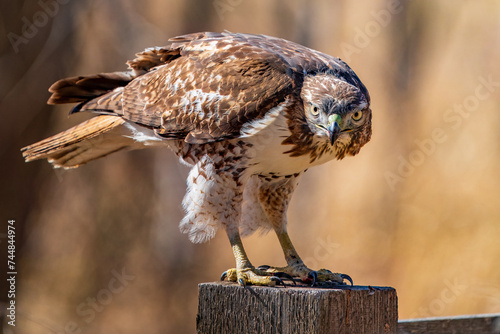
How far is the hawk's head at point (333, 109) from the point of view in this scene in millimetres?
2768

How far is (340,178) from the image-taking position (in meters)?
6.51

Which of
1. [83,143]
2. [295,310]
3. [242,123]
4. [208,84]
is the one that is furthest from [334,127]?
A: [83,143]

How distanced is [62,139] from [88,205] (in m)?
3.10

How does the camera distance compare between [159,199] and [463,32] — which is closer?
[463,32]

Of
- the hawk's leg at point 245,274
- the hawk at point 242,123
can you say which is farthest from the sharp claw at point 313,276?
the hawk's leg at point 245,274

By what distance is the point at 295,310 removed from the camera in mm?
2193

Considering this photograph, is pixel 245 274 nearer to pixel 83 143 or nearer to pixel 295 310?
pixel 295 310

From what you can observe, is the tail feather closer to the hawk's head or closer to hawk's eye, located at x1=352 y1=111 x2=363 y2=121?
the hawk's head

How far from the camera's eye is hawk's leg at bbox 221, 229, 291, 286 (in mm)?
2773

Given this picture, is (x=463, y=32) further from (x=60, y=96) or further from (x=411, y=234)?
(x=60, y=96)

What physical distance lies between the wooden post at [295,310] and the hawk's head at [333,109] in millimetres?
747

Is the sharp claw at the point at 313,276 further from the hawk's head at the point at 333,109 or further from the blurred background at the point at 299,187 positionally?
the blurred background at the point at 299,187

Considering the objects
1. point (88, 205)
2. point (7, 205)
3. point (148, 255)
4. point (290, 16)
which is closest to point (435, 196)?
point (290, 16)

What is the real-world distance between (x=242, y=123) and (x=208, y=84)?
33 centimetres
